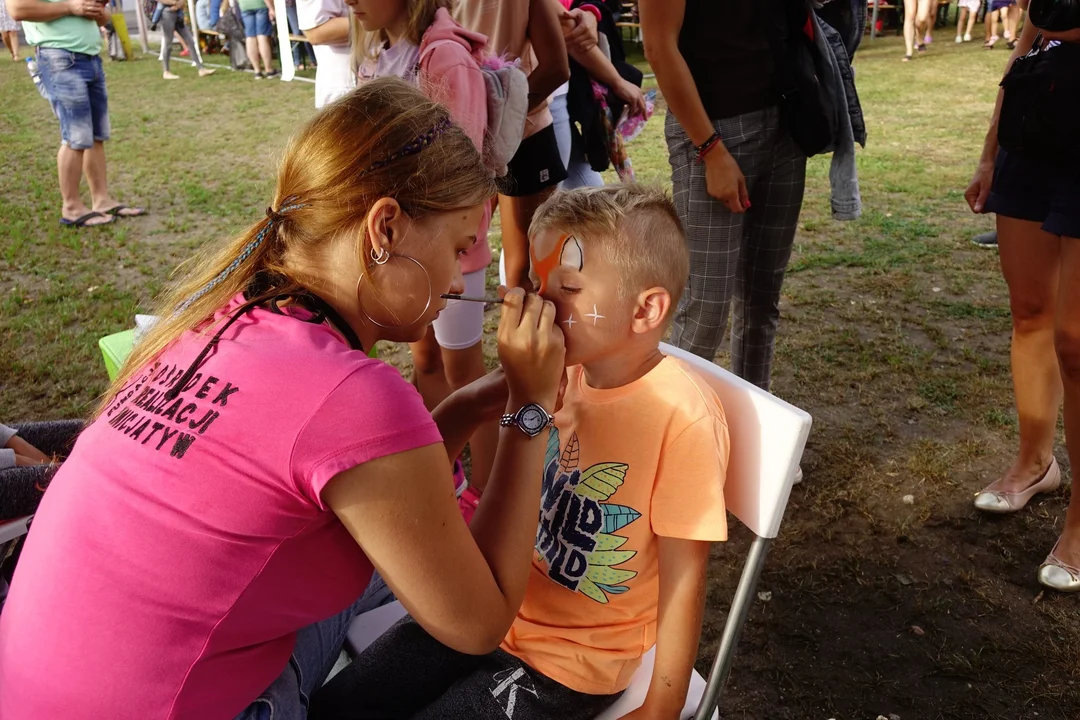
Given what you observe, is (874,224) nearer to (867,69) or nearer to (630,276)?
(630,276)

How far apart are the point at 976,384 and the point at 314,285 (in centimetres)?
315

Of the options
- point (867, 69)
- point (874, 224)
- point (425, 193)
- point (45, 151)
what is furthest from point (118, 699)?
point (867, 69)

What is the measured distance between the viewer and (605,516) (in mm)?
1443

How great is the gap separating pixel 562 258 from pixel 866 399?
7.91ft

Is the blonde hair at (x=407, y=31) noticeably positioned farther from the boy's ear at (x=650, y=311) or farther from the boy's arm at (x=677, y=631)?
the boy's arm at (x=677, y=631)

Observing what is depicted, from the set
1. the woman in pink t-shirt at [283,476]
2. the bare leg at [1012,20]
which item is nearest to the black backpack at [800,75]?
the woman in pink t-shirt at [283,476]

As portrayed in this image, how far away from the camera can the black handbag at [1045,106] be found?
83.7 inches

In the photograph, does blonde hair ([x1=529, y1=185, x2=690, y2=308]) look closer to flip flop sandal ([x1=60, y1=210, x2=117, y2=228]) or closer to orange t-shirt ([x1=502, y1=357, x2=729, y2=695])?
orange t-shirt ([x1=502, y1=357, x2=729, y2=695])

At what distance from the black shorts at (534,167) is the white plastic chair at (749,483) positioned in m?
1.67

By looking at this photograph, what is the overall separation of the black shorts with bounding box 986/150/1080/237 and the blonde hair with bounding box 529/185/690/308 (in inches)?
48.4

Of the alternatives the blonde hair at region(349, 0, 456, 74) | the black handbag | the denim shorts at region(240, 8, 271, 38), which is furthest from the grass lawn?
the denim shorts at region(240, 8, 271, 38)

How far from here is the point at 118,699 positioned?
1.06 m

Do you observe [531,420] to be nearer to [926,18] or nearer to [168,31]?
[926,18]

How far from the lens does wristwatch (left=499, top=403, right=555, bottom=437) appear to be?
125cm
